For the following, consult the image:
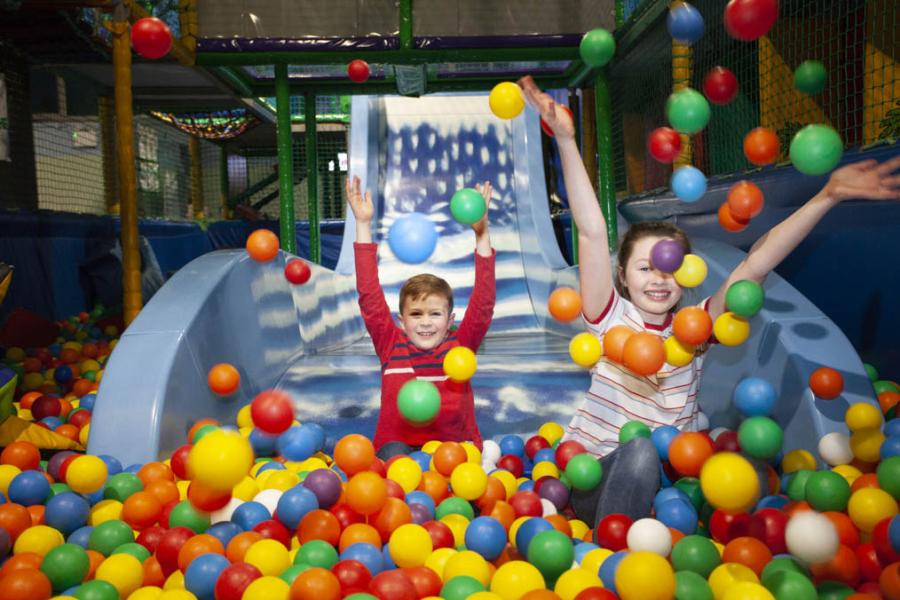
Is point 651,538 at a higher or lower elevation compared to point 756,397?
lower

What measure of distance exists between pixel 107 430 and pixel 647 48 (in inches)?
110

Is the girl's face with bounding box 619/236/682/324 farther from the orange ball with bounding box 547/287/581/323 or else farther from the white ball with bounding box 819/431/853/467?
the white ball with bounding box 819/431/853/467

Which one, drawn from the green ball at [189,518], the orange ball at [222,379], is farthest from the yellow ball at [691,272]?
the orange ball at [222,379]

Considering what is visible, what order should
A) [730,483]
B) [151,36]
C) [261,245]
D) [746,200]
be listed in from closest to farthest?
[730,483] < [746,200] < [151,36] < [261,245]

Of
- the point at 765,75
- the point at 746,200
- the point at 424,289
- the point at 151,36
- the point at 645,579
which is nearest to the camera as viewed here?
the point at 645,579

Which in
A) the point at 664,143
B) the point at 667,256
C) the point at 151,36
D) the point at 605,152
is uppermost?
the point at 151,36

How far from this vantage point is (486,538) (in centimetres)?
128

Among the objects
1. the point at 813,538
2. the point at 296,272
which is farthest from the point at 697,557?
the point at 296,272

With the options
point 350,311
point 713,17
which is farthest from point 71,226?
point 713,17

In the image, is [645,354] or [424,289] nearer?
[645,354]

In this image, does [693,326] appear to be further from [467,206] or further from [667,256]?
[467,206]

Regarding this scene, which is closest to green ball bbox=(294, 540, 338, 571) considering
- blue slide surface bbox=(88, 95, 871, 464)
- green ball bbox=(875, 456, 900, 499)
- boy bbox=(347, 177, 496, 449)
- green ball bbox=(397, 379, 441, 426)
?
green ball bbox=(397, 379, 441, 426)

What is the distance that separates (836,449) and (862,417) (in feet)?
0.26

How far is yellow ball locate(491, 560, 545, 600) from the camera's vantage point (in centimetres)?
109
